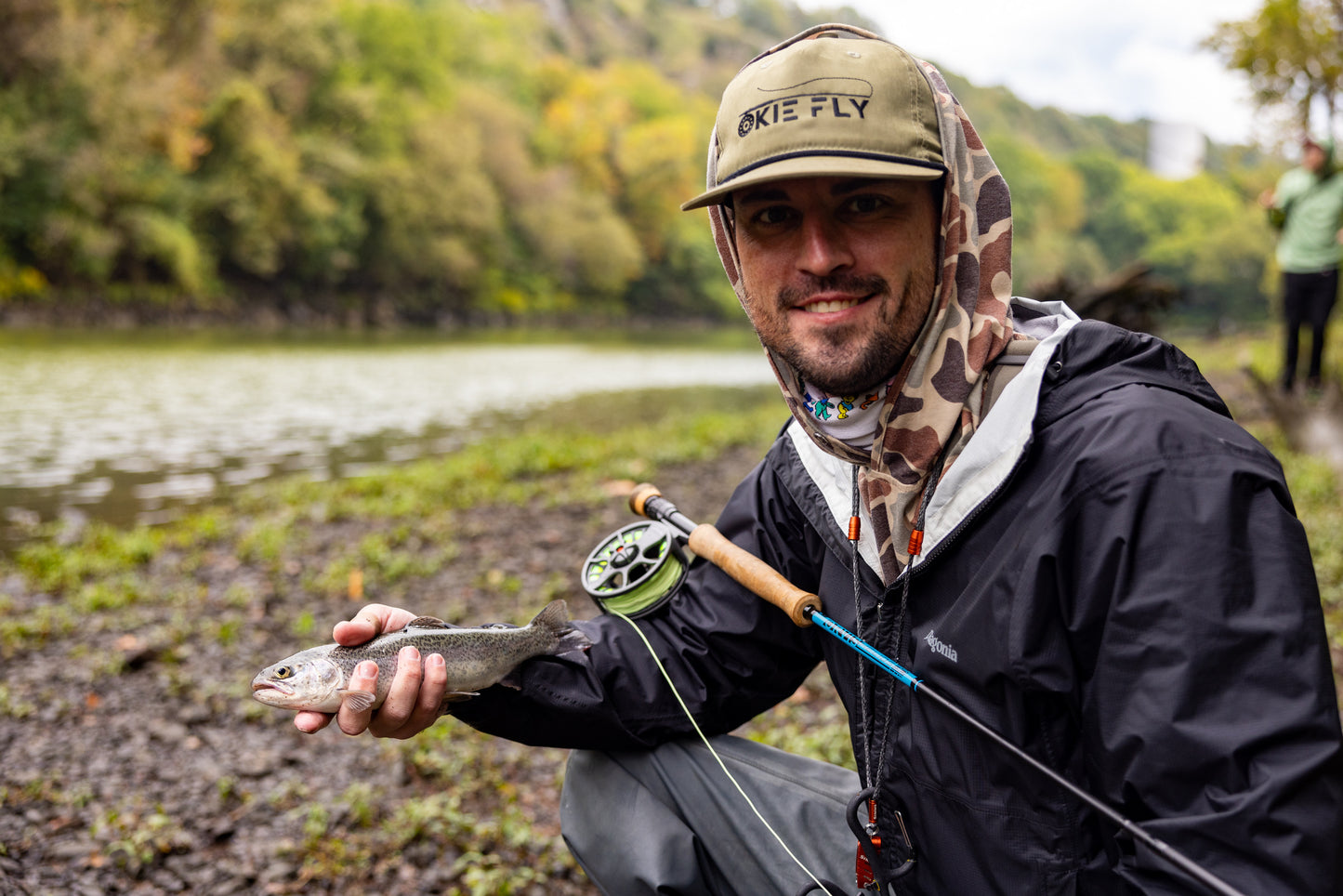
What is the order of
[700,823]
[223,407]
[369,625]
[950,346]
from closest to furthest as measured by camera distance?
[950,346] → [369,625] → [700,823] → [223,407]

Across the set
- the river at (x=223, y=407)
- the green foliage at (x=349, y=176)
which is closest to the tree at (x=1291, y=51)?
the green foliage at (x=349, y=176)

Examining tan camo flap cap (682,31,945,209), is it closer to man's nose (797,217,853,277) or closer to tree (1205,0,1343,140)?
man's nose (797,217,853,277)

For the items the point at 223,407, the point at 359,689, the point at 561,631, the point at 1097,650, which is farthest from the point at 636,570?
the point at 223,407

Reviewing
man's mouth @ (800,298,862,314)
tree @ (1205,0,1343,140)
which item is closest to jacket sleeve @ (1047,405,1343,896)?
man's mouth @ (800,298,862,314)

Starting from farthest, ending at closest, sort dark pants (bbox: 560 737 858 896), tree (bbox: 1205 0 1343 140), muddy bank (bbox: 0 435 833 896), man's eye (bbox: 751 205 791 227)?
tree (bbox: 1205 0 1343 140) < muddy bank (bbox: 0 435 833 896) < dark pants (bbox: 560 737 858 896) < man's eye (bbox: 751 205 791 227)

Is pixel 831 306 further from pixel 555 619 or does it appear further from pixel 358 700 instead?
pixel 358 700

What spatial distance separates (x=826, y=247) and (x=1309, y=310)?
405 inches

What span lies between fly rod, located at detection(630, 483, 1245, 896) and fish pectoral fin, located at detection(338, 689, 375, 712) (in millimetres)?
1019

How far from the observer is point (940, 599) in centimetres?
204

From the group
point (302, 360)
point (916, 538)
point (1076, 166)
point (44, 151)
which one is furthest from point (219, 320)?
point (1076, 166)

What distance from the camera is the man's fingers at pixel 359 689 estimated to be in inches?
82.9

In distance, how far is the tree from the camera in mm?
14852

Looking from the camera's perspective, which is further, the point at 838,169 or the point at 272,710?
the point at 272,710

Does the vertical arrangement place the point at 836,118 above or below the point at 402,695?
above
